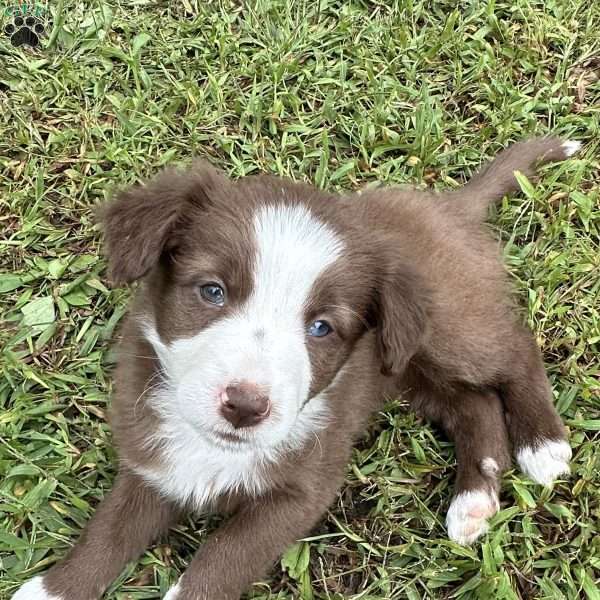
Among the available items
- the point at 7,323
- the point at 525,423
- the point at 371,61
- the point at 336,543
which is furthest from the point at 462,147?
the point at 7,323

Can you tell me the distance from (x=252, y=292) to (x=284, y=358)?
24 cm

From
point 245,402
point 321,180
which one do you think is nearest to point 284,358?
point 245,402

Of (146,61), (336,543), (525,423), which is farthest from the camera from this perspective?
(146,61)

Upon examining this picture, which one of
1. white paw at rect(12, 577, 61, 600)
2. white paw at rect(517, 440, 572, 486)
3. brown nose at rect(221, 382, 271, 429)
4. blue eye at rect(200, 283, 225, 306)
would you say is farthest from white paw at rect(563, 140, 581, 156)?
white paw at rect(12, 577, 61, 600)

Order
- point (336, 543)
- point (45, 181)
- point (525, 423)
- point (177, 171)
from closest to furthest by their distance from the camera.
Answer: point (177, 171) < point (336, 543) < point (525, 423) < point (45, 181)

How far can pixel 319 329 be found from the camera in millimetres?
2973

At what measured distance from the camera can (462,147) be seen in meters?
4.61

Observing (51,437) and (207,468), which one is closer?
(207,468)

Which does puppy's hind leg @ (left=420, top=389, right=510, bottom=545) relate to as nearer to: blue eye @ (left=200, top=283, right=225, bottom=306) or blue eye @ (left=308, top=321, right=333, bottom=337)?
blue eye @ (left=308, top=321, right=333, bottom=337)

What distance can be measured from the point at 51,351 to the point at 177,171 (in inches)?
47.9

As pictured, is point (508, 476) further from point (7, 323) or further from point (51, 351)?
point (7, 323)

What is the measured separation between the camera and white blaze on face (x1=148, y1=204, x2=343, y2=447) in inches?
105

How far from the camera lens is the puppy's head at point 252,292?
2.70 meters

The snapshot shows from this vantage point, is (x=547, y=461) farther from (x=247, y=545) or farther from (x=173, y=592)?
(x=173, y=592)
